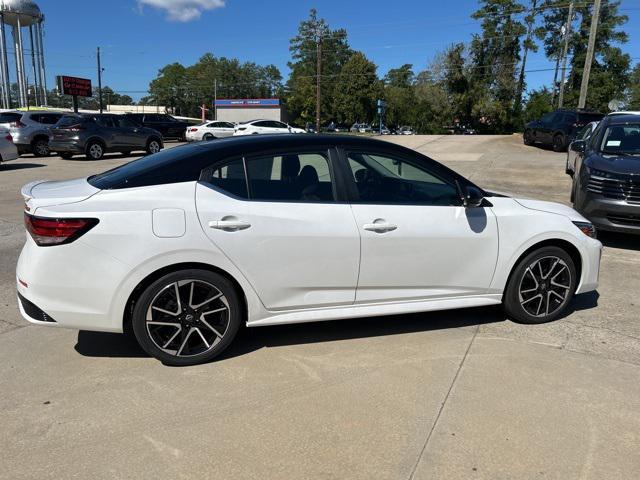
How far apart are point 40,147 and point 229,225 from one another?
64.9ft

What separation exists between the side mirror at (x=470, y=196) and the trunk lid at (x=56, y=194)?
266 centimetres

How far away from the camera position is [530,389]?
131 inches

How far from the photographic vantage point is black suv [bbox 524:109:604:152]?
20.0 meters

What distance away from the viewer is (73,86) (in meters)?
39.2

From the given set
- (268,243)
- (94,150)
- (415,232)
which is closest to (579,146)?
(415,232)

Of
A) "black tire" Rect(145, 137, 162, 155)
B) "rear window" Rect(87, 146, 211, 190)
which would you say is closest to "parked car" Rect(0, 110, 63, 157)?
"black tire" Rect(145, 137, 162, 155)

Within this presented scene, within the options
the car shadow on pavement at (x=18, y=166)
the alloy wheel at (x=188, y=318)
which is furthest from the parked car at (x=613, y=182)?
the car shadow on pavement at (x=18, y=166)

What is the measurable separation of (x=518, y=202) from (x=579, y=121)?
59.6ft

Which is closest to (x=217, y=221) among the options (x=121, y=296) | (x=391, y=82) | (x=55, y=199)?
(x=121, y=296)

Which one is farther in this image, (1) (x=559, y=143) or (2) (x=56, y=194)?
(1) (x=559, y=143)

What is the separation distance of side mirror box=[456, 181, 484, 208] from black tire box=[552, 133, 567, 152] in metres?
18.6

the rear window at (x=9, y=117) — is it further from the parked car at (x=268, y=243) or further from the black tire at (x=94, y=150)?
the parked car at (x=268, y=243)

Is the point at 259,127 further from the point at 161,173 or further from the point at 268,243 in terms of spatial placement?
the point at 268,243

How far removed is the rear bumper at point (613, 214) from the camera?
21.5 feet
